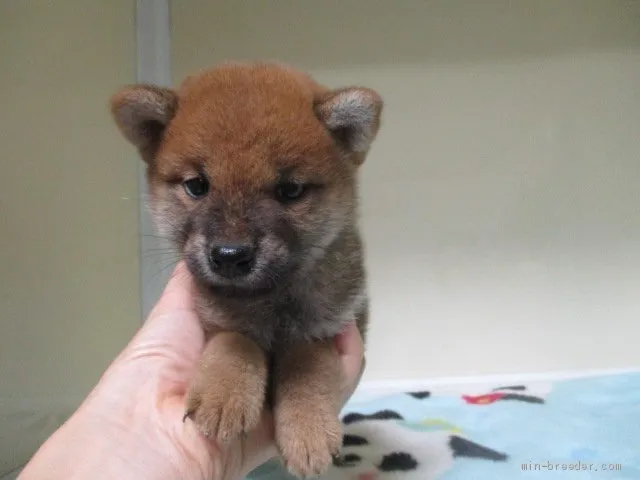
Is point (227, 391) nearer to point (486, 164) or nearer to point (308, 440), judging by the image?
point (308, 440)

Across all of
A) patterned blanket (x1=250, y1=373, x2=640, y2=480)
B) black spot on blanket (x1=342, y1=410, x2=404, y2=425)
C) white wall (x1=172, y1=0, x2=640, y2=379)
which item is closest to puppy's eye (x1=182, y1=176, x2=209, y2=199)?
patterned blanket (x1=250, y1=373, x2=640, y2=480)

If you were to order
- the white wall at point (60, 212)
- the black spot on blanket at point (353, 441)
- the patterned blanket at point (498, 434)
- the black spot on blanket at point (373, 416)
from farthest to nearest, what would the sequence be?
the black spot on blanket at point (373, 416) < the black spot on blanket at point (353, 441) < the white wall at point (60, 212) < the patterned blanket at point (498, 434)

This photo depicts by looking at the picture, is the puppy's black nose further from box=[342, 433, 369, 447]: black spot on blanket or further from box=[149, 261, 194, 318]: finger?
box=[342, 433, 369, 447]: black spot on blanket

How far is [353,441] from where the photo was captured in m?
1.99

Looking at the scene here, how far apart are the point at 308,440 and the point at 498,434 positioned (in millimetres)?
1097

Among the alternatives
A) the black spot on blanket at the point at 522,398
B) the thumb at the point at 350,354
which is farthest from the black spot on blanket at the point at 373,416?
the thumb at the point at 350,354

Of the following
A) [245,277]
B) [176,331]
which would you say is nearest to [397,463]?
[176,331]

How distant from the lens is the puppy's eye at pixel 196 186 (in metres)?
1.30

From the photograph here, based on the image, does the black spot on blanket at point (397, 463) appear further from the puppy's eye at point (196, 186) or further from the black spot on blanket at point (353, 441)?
the puppy's eye at point (196, 186)

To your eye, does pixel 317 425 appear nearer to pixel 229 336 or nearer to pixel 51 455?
pixel 229 336

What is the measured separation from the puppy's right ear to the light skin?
35cm

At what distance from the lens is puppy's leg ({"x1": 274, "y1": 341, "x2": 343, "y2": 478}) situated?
1.11 metres

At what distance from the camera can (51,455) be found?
1105 millimetres

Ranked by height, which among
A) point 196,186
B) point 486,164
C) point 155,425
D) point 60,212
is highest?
point 486,164
